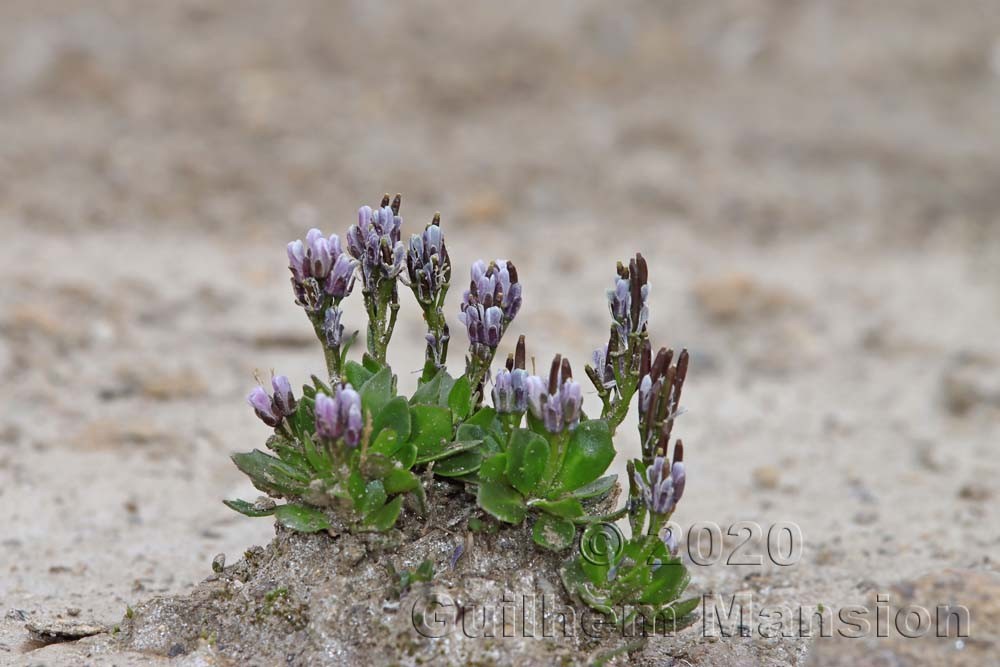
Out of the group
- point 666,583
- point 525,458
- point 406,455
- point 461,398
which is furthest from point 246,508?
point 666,583

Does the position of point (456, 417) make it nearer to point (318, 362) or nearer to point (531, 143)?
point (318, 362)

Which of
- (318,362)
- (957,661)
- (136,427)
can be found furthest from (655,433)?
(318,362)

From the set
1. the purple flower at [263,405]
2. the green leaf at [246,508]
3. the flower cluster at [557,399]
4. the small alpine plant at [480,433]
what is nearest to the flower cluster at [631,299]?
the small alpine plant at [480,433]

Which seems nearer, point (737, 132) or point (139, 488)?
point (139, 488)

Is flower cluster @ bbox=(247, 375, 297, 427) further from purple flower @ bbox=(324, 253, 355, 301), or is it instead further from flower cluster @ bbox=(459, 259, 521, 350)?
flower cluster @ bbox=(459, 259, 521, 350)

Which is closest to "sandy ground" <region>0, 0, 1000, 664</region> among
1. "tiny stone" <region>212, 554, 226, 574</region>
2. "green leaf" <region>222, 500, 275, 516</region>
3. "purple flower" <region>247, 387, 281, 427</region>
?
"tiny stone" <region>212, 554, 226, 574</region>

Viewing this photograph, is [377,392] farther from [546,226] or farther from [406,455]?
[546,226]

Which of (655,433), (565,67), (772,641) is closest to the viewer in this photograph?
(655,433)
